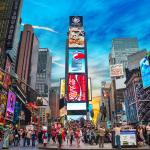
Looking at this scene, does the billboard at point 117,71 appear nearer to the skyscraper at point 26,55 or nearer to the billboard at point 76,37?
the billboard at point 76,37

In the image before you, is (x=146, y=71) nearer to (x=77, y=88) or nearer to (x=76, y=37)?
(x=77, y=88)

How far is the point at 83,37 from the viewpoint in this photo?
110688 millimetres

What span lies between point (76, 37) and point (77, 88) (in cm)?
2583

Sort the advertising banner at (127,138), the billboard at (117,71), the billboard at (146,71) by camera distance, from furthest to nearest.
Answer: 1. the billboard at (117,71)
2. the billboard at (146,71)
3. the advertising banner at (127,138)

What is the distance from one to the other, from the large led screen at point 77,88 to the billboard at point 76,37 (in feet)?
53.8

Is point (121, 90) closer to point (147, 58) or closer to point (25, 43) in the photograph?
point (147, 58)

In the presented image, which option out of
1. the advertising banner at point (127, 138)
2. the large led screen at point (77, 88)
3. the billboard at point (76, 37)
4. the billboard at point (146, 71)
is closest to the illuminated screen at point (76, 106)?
the large led screen at point (77, 88)

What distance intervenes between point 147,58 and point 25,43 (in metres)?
135

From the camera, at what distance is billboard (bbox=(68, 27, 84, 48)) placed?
355 feet

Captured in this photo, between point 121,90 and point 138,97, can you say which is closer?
point 138,97

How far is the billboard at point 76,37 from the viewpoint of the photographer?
4256 inches

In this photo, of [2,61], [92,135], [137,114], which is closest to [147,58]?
[137,114]

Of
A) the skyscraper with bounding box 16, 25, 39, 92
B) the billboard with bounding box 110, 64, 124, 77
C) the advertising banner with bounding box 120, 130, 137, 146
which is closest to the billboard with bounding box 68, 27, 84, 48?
the billboard with bounding box 110, 64, 124, 77

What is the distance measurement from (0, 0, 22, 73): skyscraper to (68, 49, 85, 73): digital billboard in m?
28.7
